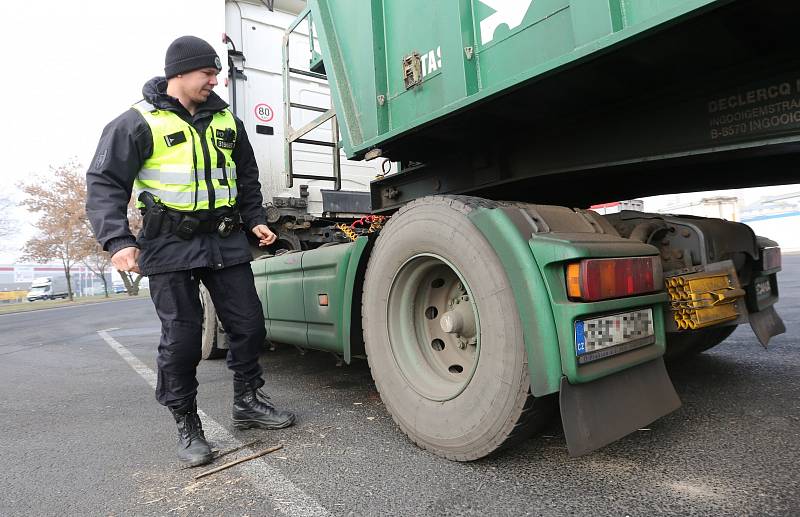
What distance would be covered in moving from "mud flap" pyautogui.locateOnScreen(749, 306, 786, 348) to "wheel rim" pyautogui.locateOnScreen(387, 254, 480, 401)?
5.10 feet

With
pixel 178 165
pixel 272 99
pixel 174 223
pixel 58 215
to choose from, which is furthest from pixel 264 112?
pixel 58 215

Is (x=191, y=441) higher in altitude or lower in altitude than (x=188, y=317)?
lower

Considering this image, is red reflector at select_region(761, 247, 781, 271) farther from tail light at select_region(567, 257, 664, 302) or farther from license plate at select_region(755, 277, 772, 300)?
tail light at select_region(567, 257, 664, 302)

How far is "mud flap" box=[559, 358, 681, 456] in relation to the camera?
1674mm

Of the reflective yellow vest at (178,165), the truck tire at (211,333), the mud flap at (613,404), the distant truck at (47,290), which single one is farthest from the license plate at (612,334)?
the distant truck at (47,290)

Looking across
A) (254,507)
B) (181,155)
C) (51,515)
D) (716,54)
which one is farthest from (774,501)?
(181,155)

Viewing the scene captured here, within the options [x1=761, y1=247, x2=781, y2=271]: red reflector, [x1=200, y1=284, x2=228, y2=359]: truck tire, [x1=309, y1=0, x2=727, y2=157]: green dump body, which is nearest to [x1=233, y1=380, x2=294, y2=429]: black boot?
[x1=309, y1=0, x2=727, y2=157]: green dump body

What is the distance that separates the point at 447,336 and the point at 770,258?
210 centimetres

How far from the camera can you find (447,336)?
7.84ft

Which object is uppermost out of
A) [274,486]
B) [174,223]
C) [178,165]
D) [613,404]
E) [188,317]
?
[178,165]

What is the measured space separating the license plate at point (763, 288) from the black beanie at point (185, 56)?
126 inches

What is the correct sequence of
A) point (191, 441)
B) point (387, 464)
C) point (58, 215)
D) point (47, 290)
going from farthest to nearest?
point (47, 290) < point (58, 215) < point (191, 441) < point (387, 464)

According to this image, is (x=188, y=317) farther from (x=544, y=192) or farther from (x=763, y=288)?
(x=763, y=288)

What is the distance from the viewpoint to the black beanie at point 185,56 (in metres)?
2.32
